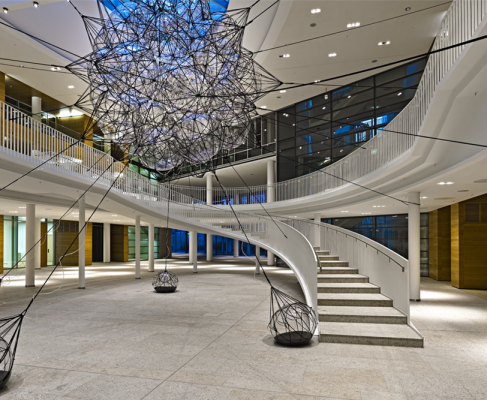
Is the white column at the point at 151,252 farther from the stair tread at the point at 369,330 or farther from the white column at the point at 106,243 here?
the stair tread at the point at 369,330

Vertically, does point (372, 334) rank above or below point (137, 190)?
below

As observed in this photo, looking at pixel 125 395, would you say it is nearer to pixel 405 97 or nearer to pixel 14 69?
pixel 14 69

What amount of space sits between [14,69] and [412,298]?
15.5 m

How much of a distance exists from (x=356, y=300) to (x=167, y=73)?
5567 millimetres

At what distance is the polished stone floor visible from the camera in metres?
4.35

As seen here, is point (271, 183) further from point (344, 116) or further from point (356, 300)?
point (356, 300)

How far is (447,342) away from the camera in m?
6.51

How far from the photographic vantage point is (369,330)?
260 inches

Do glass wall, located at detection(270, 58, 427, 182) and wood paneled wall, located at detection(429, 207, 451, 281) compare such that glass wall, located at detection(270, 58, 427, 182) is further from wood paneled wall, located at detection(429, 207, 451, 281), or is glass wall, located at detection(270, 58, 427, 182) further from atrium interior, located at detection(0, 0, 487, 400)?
wood paneled wall, located at detection(429, 207, 451, 281)

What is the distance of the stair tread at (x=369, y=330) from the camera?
631 centimetres

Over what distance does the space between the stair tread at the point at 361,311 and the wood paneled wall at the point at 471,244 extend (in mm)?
7416

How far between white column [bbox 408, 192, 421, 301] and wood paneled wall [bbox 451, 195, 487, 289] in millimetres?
3366

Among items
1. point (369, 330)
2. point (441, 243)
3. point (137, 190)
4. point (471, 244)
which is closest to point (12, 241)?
point (137, 190)

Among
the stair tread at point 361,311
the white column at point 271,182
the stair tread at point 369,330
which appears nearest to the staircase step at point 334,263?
the stair tread at point 361,311
